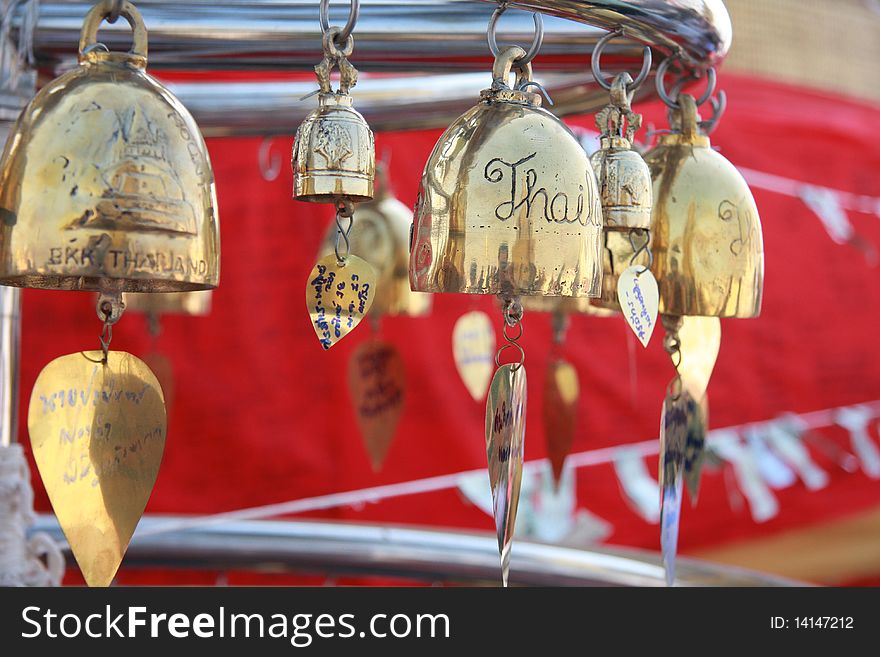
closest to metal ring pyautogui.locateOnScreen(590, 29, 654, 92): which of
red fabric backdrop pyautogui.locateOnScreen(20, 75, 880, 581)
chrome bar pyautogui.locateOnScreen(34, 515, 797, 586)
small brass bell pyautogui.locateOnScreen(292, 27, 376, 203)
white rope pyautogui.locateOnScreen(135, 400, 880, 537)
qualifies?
small brass bell pyautogui.locateOnScreen(292, 27, 376, 203)

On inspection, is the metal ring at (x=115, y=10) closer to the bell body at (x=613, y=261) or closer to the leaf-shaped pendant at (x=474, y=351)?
the bell body at (x=613, y=261)

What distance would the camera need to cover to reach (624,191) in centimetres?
91

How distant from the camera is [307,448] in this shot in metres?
2.68

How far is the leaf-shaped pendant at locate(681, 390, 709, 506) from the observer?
1101 millimetres

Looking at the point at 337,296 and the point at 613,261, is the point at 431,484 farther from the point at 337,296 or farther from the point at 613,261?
the point at 337,296

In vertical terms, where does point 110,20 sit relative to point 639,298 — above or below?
above

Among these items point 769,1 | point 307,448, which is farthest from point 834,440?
point 307,448

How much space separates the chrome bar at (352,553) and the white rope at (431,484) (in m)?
0.58

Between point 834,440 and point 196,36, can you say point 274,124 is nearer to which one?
point 196,36

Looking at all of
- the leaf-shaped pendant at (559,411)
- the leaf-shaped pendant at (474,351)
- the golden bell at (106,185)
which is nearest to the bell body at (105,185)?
the golden bell at (106,185)

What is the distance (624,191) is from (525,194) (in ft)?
0.47

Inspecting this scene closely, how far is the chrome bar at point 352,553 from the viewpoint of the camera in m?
1.76

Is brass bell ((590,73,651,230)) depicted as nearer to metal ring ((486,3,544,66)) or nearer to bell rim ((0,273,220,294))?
metal ring ((486,3,544,66))

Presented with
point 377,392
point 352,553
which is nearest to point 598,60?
point 377,392
